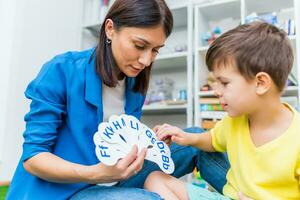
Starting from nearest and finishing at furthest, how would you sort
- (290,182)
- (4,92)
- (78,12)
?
(290,182) → (4,92) → (78,12)

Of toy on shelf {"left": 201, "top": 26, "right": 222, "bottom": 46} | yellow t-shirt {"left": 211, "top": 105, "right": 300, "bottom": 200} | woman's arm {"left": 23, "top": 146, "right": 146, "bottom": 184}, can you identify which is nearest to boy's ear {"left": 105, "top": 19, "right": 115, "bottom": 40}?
woman's arm {"left": 23, "top": 146, "right": 146, "bottom": 184}

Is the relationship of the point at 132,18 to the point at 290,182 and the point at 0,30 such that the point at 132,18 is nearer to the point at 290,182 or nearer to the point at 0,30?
the point at 290,182

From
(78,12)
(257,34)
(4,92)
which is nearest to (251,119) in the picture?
(257,34)

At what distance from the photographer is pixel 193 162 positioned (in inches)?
38.7

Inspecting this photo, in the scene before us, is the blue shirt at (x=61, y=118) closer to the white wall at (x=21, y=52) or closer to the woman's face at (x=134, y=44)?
the woman's face at (x=134, y=44)

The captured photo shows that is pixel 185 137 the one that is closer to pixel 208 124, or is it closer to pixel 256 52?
pixel 256 52

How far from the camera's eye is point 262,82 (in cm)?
74

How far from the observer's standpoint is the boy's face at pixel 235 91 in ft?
2.43

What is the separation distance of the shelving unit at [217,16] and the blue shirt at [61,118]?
3.40 ft

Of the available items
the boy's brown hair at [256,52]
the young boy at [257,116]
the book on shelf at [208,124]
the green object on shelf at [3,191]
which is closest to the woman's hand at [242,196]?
the young boy at [257,116]

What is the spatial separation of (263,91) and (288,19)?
1195 mm

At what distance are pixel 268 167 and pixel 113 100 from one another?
46cm

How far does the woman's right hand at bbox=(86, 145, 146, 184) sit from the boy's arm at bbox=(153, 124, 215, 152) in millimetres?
189

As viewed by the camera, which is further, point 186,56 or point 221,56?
point 186,56
